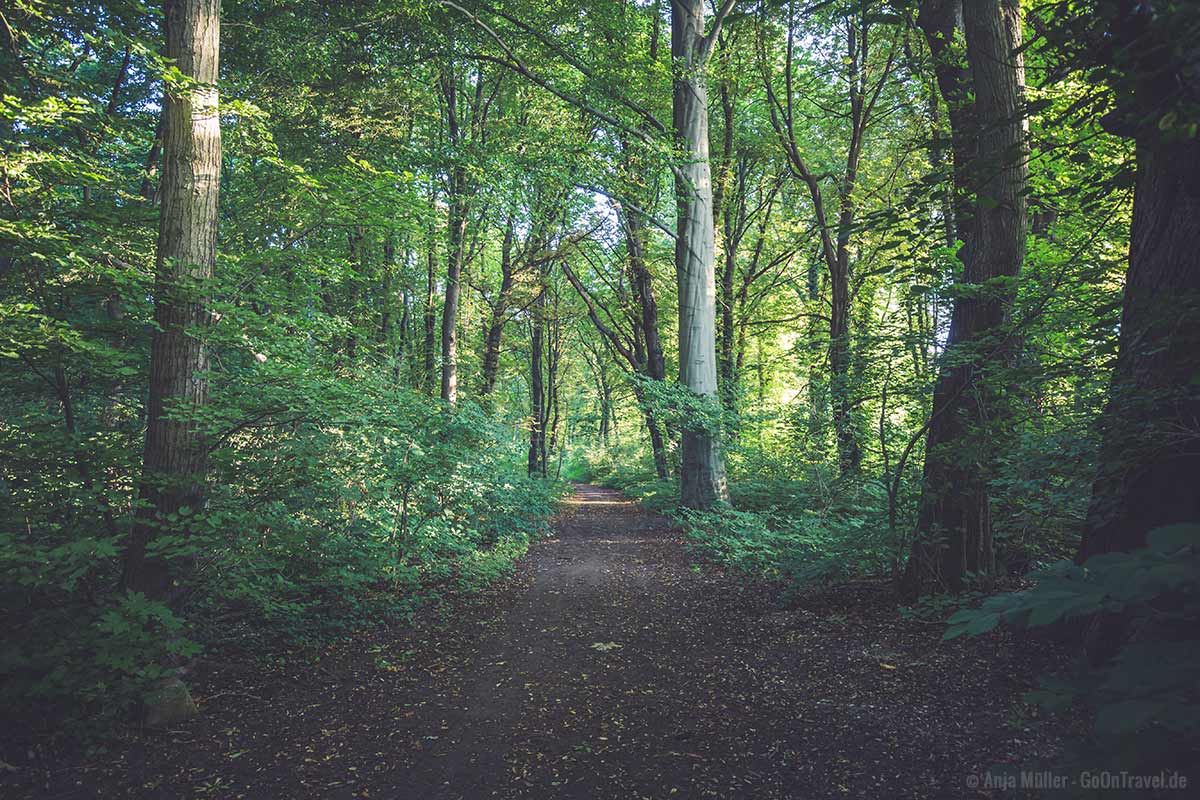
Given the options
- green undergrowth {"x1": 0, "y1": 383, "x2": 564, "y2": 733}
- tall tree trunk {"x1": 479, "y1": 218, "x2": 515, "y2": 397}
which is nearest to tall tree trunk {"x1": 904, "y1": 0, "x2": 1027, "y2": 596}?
green undergrowth {"x1": 0, "y1": 383, "x2": 564, "y2": 733}

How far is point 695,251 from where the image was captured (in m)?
11.7

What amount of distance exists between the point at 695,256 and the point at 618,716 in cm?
955

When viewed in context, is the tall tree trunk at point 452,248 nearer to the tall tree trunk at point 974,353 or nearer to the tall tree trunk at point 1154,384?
the tall tree trunk at point 974,353

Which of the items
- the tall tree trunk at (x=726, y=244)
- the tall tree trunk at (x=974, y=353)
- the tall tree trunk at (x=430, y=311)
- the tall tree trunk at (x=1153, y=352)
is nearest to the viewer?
the tall tree trunk at (x=1153, y=352)

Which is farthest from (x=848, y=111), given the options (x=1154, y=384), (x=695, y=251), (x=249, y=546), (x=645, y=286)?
(x=249, y=546)

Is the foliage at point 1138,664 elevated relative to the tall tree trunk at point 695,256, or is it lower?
lower

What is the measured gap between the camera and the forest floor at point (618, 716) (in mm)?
3082

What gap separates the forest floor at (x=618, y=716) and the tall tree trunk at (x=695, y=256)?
→ 539 centimetres

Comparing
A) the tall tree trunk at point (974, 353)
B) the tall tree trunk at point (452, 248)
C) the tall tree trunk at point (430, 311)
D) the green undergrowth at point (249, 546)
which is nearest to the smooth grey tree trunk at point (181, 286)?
the green undergrowth at point (249, 546)

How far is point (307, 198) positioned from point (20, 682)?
479 cm

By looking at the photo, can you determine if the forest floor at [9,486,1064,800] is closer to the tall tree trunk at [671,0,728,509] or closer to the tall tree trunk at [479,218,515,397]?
the tall tree trunk at [671,0,728,509]

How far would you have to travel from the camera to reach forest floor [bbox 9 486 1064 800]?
3082 millimetres

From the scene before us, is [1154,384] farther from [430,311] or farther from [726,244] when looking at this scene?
[430,311]

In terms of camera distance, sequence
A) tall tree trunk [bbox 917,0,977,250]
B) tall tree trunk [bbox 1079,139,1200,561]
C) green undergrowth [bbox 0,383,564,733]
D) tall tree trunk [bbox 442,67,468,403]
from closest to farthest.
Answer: tall tree trunk [bbox 1079,139,1200,561] < green undergrowth [bbox 0,383,564,733] < tall tree trunk [bbox 917,0,977,250] < tall tree trunk [bbox 442,67,468,403]
